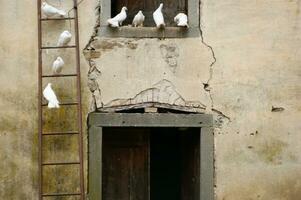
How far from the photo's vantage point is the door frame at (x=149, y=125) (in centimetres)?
657

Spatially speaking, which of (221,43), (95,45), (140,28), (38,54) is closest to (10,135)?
(38,54)

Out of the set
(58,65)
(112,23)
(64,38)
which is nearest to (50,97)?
(58,65)

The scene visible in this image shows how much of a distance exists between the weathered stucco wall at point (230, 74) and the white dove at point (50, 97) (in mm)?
313

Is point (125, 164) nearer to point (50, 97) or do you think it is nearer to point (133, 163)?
point (133, 163)

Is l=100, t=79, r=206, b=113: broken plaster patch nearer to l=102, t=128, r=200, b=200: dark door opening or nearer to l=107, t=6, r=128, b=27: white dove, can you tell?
l=102, t=128, r=200, b=200: dark door opening

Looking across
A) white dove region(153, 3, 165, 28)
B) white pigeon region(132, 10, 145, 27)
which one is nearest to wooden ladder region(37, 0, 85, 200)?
white pigeon region(132, 10, 145, 27)

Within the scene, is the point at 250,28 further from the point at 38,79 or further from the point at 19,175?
the point at 19,175

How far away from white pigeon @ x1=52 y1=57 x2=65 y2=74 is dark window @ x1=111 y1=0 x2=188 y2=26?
3.36ft

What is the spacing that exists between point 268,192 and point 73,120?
7.37 feet

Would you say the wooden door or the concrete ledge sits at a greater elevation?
the concrete ledge

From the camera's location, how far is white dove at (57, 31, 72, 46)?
638cm

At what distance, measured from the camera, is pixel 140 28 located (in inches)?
265

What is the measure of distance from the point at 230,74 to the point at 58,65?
1862 mm

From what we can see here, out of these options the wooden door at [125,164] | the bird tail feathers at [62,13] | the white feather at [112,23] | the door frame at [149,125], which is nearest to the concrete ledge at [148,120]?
the door frame at [149,125]
